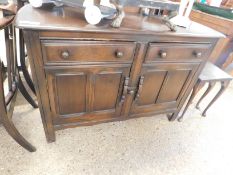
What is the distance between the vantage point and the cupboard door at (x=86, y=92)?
0.95 metres

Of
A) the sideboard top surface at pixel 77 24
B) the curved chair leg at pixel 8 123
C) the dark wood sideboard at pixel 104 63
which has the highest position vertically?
the sideboard top surface at pixel 77 24

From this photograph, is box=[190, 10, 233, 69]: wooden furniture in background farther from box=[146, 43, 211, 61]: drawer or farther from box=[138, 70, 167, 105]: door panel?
box=[138, 70, 167, 105]: door panel

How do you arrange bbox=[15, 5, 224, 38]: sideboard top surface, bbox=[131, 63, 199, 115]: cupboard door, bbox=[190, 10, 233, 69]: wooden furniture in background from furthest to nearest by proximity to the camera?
bbox=[190, 10, 233, 69]: wooden furniture in background → bbox=[131, 63, 199, 115]: cupboard door → bbox=[15, 5, 224, 38]: sideboard top surface

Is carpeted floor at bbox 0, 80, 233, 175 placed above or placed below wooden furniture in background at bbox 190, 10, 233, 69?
below

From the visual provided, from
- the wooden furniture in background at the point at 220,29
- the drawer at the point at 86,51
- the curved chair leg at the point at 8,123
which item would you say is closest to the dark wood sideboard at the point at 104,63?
the drawer at the point at 86,51

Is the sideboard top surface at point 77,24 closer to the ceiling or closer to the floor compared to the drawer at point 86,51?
closer to the ceiling

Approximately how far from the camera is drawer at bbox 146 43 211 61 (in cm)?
101

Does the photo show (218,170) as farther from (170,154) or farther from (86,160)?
(86,160)

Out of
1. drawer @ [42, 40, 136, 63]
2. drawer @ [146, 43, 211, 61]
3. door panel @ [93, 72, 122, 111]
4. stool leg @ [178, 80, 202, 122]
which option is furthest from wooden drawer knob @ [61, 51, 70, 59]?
stool leg @ [178, 80, 202, 122]

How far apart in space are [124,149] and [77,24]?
97 centimetres

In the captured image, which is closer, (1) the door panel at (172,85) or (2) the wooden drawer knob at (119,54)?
(2) the wooden drawer knob at (119,54)

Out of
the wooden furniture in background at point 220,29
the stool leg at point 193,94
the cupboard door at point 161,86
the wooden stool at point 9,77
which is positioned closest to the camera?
the wooden stool at point 9,77

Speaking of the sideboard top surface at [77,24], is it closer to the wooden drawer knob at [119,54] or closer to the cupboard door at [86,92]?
the wooden drawer knob at [119,54]

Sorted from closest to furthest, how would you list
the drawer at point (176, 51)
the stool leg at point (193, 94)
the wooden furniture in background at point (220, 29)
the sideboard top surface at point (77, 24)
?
1. the sideboard top surface at point (77, 24)
2. the drawer at point (176, 51)
3. the stool leg at point (193, 94)
4. the wooden furniture in background at point (220, 29)
